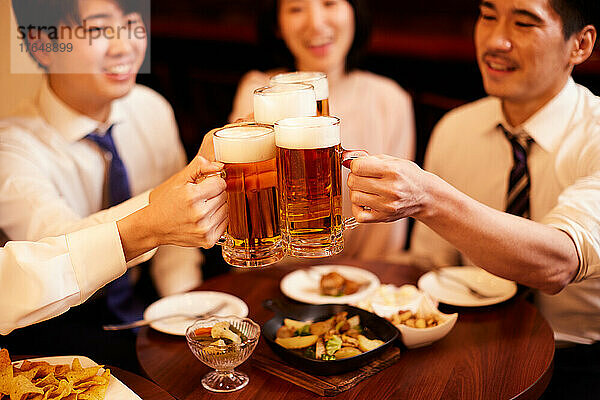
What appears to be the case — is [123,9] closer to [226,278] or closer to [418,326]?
[226,278]

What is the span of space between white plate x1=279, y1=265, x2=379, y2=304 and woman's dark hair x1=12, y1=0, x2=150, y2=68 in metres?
1.17

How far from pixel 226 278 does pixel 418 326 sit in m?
0.77

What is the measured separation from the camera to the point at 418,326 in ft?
5.62

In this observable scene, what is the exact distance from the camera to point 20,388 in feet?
4.45

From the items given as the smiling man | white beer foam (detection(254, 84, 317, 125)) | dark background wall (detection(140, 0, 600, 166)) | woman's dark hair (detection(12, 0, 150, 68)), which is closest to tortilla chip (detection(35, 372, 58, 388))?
the smiling man

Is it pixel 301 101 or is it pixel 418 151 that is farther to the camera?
pixel 418 151

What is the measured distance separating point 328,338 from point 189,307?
551 mm

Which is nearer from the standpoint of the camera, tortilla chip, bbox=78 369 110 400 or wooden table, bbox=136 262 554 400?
tortilla chip, bbox=78 369 110 400

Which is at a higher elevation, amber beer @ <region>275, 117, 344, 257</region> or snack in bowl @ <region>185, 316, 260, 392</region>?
amber beer @ <region>275, 117, 344, 257</region>

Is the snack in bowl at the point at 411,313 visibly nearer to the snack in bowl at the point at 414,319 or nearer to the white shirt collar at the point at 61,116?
the snack in bowl at the point at 414,319

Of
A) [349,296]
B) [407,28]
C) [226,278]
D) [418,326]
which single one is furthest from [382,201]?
[407,28]

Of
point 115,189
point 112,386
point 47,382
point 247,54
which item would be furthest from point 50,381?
point 247,54

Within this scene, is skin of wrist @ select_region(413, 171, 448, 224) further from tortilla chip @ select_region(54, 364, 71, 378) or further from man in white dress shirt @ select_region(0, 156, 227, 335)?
tortilla chip @ select_region(54, 364, 71, 378)

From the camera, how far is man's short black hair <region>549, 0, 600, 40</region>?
6.73ft
